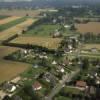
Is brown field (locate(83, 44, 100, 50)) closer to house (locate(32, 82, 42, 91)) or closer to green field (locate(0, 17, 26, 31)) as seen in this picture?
house (locate(32, 82, 42, 91))

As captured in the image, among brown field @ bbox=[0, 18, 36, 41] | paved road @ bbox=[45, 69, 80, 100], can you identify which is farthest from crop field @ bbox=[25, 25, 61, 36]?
paved road @ bbox=[45, 69, 80, 100]

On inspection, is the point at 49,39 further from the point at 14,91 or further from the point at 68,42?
the point at 14,91

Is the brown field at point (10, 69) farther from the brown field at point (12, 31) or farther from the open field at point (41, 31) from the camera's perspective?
the open field at point (41, 31)

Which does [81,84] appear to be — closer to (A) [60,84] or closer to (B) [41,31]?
(A) [60,84]

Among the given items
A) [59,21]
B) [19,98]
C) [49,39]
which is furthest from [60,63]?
[59,21]

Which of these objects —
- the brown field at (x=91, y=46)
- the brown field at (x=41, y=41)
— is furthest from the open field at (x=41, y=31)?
the brown field at (x=91, y=46)
